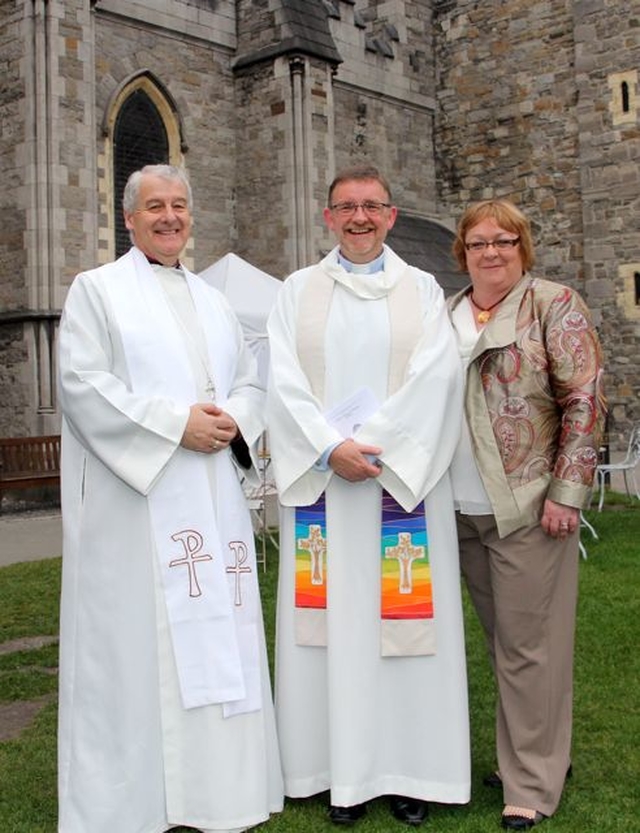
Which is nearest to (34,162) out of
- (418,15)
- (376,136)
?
(376,136)

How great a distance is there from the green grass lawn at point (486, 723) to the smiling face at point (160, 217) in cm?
207

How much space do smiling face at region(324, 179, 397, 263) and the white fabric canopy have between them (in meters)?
5.32

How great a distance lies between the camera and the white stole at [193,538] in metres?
3.52

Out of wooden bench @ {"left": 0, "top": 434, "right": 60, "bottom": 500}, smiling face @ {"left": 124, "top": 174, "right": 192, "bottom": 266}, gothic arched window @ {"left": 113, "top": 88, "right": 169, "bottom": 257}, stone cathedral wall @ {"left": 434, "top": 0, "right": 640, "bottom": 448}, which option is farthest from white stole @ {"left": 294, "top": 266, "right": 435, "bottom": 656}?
stone cathedral wall @ {"left": 434, "top": 0, "right": 640, "bottom": 448}

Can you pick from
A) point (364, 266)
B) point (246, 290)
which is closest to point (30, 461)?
point (246, 290)

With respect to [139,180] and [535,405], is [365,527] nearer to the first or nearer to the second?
[535,405]

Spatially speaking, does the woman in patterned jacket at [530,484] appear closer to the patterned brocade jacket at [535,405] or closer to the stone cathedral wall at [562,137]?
the patterned brocade jacket at [535,405]

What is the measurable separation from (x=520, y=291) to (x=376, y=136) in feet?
Answer: 52.6

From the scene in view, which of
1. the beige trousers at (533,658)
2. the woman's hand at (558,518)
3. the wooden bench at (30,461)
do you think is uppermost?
the wooden bench at (30,461)

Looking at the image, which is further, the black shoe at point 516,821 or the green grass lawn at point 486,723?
the green grass lawn at point 486,723

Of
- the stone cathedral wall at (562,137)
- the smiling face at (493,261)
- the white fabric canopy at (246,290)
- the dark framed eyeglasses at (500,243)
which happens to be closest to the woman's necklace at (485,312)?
the smiling face at (493,261)

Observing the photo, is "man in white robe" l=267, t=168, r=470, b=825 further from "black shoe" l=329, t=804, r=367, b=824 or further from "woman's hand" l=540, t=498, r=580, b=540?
"woman's hand" l=540, t=498, r=580, b=540

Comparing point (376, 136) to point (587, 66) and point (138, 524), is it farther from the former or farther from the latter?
point (138, 524)

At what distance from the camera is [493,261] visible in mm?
3705
